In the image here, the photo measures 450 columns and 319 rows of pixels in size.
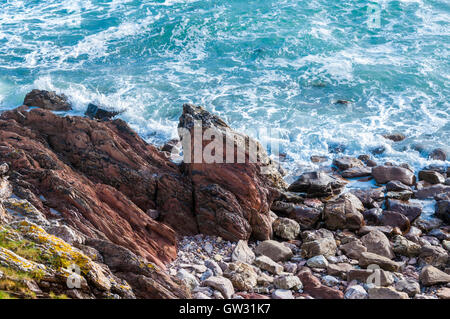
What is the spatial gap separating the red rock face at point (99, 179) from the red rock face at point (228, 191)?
52 cm

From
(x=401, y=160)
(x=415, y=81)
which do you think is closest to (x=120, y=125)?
(x=401, y=160)

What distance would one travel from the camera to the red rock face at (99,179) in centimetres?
1015

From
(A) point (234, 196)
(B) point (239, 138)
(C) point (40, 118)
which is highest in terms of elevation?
(C) point (40, 118)

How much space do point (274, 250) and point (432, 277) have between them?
4.18 meters

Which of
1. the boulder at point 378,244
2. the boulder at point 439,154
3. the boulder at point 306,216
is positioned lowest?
the boulder at point 439,154

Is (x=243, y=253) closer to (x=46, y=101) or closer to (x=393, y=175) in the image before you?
(x=393, y=175)

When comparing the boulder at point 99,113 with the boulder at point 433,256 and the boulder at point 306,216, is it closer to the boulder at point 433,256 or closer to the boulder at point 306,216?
the boulder at point 306,216

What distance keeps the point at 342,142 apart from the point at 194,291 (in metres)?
14.5

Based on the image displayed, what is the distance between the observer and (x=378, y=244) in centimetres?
1206

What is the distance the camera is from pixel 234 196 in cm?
1255

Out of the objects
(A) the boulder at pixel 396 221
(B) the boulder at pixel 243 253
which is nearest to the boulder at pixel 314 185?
(A) the boulder at pixel 396 221

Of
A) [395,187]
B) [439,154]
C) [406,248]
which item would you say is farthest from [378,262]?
[439,154]

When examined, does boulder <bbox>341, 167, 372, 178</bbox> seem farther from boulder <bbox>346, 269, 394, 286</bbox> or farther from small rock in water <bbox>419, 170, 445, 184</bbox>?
boulder <bbox>346, 269, 394, 286</bbox>
